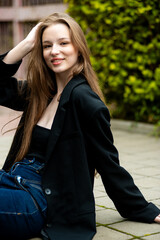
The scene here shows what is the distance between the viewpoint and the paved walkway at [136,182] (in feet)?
9.59

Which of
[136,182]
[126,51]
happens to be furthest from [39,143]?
[126,51]

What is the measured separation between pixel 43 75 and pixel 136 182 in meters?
1.71

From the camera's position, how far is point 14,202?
8.78 ft

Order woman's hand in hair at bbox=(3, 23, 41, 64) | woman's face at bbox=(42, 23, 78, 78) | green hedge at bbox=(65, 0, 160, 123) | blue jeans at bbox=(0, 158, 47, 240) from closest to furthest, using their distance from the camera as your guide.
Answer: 1. blue jeans at bbox=(0, 158, 47, 240)
2. woman's face at bbox=(42, 23, 78, 78)
3. woman's hand in hair at bbox=(3, 23, 41, 64)
4. green hedge at bbox=(65, 0, 160, 123)

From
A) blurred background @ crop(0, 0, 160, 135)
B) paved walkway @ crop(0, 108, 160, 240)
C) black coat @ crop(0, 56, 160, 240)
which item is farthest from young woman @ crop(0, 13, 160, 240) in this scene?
blurred background @ crop(0, 0, 160, 135)

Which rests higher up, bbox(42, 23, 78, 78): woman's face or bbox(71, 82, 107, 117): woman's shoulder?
bbox(42, 23, 78, 78): woman's face

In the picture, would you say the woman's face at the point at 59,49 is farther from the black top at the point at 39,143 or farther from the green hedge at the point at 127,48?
the green hedge at the point at 127,48

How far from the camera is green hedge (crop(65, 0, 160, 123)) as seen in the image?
7.09 meters

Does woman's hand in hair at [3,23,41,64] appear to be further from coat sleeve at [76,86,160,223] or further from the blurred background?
the blurred background

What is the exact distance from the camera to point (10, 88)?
3160 millimetres

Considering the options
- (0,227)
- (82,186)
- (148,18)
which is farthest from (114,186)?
(148,18)

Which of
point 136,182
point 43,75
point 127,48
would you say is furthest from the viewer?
point 127,48

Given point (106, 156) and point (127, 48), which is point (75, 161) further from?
point (127, 48)

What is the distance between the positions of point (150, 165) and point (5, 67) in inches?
99.5
